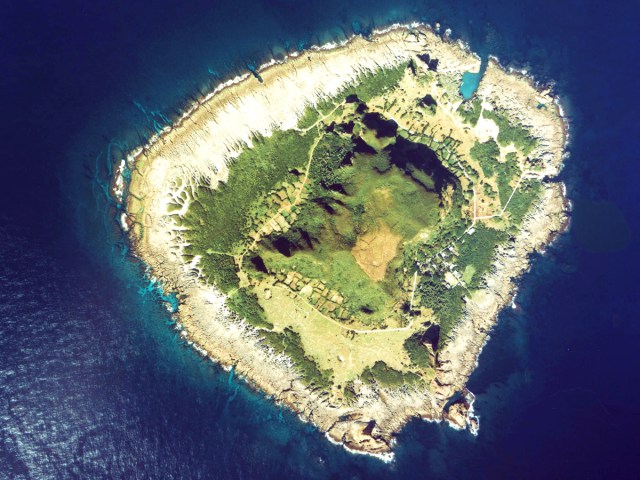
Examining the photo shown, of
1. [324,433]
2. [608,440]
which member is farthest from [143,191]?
[608,440]

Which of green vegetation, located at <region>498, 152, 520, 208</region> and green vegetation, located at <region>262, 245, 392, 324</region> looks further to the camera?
green vegetation, located at <region>498, 152, 520, 208</region>

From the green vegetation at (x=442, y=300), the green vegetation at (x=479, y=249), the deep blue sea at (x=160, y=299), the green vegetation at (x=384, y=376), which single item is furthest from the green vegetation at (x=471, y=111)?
the green vegetation at (x=384, y=376)

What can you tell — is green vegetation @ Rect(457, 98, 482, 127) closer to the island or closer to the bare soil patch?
the island

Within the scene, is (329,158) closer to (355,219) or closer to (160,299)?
(355,219)

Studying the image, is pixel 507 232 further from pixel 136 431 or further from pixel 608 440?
pixel 136 431

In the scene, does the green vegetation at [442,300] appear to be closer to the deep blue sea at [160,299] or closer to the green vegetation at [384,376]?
the deep blue sea at [160,299]

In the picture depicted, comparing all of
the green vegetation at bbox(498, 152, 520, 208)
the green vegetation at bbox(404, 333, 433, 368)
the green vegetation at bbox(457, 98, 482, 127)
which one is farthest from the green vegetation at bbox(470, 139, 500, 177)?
the green vegetation at bbox(404, 333, 433, 368)

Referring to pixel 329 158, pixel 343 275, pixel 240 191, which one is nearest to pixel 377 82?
pixel 329 158

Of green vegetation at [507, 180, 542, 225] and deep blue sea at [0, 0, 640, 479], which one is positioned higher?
green vegetation at [507, 180, 542, 225]

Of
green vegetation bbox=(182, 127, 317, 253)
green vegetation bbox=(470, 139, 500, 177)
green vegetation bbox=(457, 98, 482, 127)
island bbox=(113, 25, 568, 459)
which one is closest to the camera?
island bbox=(113, 25, 568, 459)
